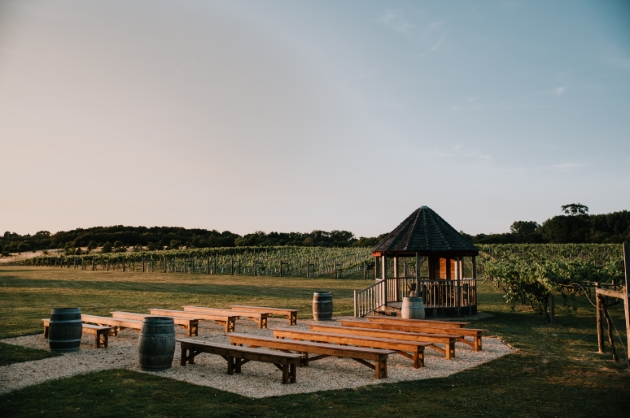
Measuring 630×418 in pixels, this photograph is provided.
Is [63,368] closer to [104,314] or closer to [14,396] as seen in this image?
[14,396]

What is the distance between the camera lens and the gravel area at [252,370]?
25.8 feet

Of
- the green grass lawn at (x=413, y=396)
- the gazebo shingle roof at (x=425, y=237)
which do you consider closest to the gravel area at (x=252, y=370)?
the green grass lawn at (x=413, y=396)

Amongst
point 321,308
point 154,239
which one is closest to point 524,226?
point 154,239

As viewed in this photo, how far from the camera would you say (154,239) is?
338 ft

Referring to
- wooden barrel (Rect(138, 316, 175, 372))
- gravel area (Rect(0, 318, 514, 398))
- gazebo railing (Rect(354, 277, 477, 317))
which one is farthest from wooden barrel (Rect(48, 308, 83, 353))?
gazebo railing (Rect(354, 277, 477, 317))

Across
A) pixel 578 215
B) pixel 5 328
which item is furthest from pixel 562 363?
pixel 578 215

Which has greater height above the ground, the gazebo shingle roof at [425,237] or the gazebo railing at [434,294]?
the gazebo shingle roof at [425,237]

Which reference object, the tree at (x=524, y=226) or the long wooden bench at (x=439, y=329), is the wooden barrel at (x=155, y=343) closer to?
Answer: the long wooden bench at (x=439, y=329)

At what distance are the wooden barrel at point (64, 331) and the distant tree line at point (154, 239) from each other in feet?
223

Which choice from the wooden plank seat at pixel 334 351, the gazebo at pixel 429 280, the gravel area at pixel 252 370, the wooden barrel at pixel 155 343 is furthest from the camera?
the gazebo at pixel 429 280

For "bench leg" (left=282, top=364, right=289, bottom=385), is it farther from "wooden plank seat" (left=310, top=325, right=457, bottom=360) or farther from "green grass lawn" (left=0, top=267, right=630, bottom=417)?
"wooden plank seat" (left=310, top=325, right=457, bottom=360)

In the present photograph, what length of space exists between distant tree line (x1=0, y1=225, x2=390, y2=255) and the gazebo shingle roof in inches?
2317

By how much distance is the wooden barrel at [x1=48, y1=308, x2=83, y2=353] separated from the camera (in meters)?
10.6

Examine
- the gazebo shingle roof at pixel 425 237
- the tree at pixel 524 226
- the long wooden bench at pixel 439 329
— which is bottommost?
the long wooden bench at pixel 439 329
